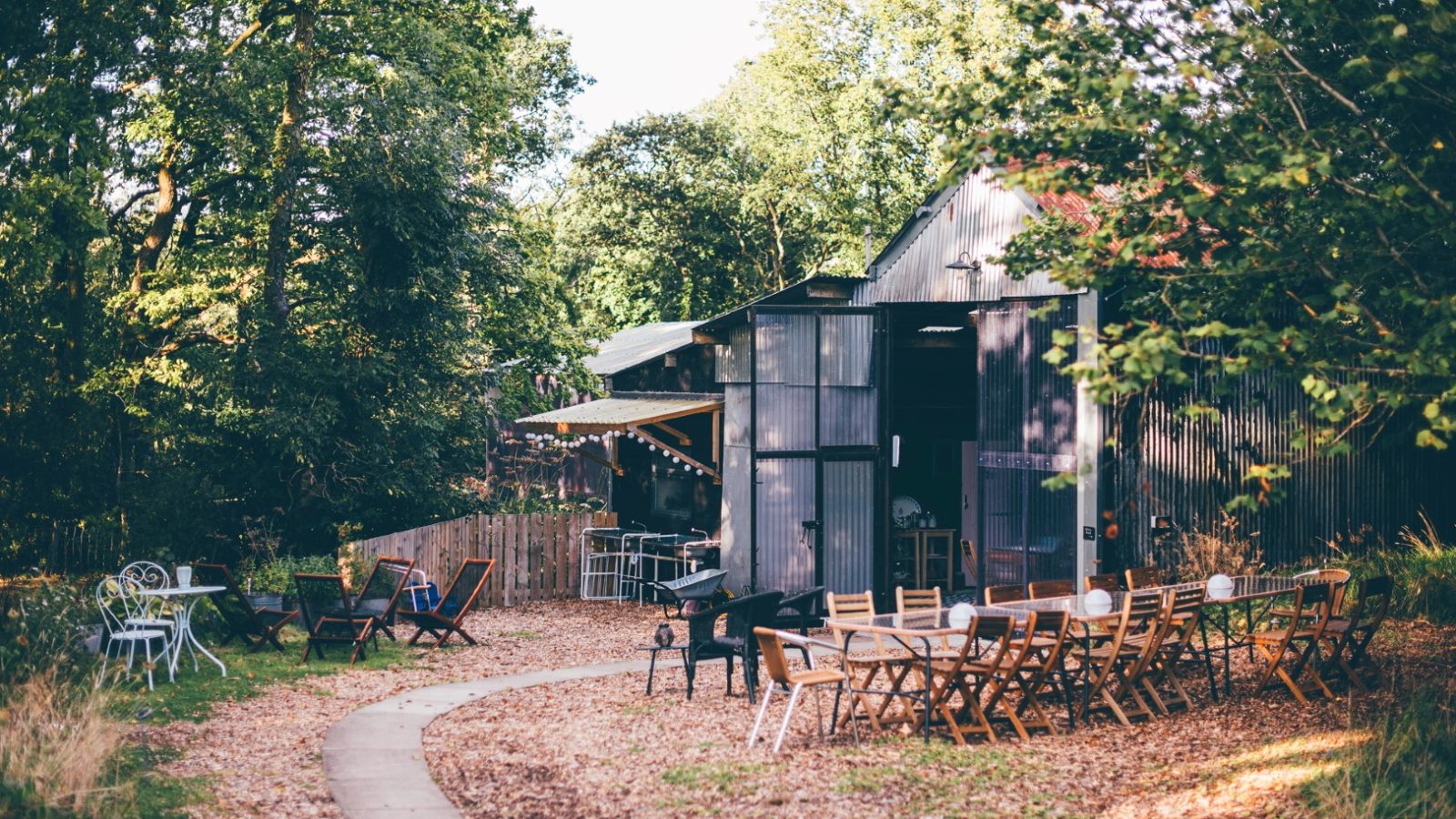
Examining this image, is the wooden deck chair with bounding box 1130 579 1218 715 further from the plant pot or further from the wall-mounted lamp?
the plant pot

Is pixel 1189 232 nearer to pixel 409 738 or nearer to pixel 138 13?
pixel 409 738

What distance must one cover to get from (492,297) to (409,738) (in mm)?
10989

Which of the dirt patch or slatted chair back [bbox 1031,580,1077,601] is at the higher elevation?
slatted chair back [bbox 1031,580,1077,601]

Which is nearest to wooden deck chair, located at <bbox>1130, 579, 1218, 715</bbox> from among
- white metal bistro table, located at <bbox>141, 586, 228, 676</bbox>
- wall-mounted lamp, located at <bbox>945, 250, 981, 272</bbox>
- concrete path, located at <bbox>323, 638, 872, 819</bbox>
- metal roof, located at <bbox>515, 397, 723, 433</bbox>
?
concrete path, located at <bbox>323, 638, 872, 819</bbox>

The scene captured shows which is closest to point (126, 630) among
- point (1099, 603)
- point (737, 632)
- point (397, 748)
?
point (397, 748)

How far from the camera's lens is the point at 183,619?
1166 cm

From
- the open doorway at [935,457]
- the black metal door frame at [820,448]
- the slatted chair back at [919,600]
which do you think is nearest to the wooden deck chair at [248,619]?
the black metal door frame at [820,448]

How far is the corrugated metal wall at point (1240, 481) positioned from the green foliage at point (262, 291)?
378 inches

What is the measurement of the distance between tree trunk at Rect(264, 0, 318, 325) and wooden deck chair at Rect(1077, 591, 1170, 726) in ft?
40.7

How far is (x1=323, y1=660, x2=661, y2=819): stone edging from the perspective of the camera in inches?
299

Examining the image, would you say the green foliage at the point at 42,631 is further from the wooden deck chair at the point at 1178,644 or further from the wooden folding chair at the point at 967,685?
the wooden deck chair at the point at 1178,644

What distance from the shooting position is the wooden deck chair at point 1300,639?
10.0 meters

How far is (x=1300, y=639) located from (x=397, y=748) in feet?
23.6

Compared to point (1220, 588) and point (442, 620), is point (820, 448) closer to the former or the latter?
point (442, 620)
